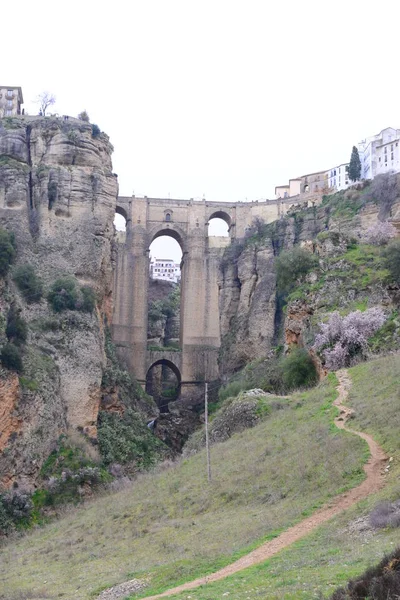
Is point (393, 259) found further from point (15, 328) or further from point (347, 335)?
point (15, 328)

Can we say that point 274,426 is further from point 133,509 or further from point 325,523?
point 325,523

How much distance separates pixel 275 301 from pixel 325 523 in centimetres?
4753

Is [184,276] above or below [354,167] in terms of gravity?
below

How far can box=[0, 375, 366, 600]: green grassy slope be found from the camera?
18.3 metres

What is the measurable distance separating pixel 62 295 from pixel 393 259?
20019mm

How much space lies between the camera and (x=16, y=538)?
1344 inches

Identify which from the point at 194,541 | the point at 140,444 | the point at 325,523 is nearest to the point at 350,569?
the point at 325,523

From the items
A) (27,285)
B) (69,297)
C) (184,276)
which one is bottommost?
(69,297)

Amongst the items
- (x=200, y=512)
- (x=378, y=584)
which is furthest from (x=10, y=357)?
(x=378, y=584)

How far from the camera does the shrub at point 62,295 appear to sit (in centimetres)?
4950

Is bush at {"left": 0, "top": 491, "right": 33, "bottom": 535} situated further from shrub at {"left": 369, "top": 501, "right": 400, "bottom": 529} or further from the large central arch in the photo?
the large central arch

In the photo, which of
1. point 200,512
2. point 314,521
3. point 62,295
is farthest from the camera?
point 62,295

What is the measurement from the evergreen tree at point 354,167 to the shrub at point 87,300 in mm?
33697

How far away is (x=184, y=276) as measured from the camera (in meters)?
69.7
